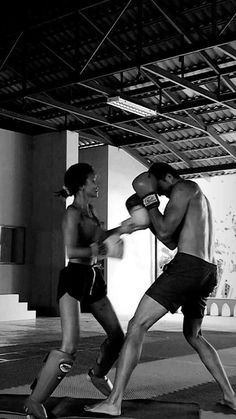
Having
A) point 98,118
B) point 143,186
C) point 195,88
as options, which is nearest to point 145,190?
point 143,186

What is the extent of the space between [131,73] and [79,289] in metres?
11.4

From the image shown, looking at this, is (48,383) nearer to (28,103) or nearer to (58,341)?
(58,341)

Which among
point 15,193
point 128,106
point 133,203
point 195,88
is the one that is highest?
point 195,88

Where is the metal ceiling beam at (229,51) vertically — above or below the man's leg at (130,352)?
above

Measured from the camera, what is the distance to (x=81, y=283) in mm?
4086

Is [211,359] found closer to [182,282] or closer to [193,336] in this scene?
[193,336]

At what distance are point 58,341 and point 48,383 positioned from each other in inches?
232

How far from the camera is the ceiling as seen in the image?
11305mm

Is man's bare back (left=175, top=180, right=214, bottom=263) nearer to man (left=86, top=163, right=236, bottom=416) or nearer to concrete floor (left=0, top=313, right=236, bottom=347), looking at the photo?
man (left=86, top=163, right=236, bottom=416)

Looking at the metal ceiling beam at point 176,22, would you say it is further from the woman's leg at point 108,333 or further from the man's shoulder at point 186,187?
the woman's leg at point 108,333

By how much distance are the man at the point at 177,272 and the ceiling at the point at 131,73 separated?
6.57 m

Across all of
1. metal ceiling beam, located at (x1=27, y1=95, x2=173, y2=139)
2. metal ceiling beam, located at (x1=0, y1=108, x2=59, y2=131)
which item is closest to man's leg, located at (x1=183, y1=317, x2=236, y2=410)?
metal ceiling beam, located at (x1=27, y1=95, x2=173, y2=139)

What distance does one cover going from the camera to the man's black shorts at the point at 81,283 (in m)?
4.04

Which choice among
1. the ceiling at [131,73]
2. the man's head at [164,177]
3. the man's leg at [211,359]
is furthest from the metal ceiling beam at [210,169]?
Result: the man's leg at [211,359]
